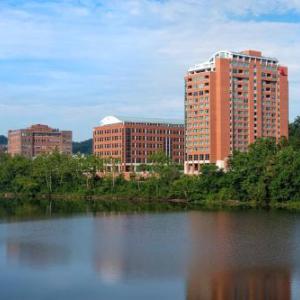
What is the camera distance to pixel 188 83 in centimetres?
10088

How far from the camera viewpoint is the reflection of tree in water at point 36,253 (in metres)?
30.0

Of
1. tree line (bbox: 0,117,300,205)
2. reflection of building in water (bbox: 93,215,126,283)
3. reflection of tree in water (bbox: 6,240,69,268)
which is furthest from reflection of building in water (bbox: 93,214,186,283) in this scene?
tree line (bbox: 0,117,300,205)

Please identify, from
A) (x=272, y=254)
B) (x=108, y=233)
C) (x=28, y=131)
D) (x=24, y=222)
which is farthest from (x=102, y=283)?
(x=28, y=131)

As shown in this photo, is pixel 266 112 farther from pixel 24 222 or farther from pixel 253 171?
pixel 24 222

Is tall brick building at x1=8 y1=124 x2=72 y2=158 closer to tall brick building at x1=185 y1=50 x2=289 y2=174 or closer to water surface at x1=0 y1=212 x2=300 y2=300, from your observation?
tall brick building at x1=185 y1=50 x2=289 y2=174

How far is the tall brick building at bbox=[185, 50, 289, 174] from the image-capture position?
3848 inches

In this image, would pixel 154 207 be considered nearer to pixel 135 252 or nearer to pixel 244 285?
pixel 135 252

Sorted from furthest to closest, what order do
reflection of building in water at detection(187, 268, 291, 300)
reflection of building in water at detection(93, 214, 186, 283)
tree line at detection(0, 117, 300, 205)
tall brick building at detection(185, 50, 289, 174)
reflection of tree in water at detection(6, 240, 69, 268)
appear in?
1. tall brick building at detection(185, 50, 289, 174)
2. tree line at detection(0, 117, 300, 205)
3. reflection of tree in water at detection(6, 240, 69, 268)
4. reflection of building in water at detection(93, 214, 186, 283)
5. reflection of building in water at detection(187, 268, 291, 300)

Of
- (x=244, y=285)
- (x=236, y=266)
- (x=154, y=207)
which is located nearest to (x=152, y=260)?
(x=236, y=266)

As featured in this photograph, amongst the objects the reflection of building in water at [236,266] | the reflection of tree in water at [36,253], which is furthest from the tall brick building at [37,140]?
the reflection of tree in water at [36,253]

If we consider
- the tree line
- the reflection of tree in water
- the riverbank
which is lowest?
the reflection of tree in water

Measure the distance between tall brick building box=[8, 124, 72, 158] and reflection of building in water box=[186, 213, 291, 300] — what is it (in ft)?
437

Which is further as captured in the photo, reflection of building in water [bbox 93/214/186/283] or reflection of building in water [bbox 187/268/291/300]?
reflection of building in water [bbox 93/214/186/283]

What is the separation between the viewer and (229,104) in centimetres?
9838
